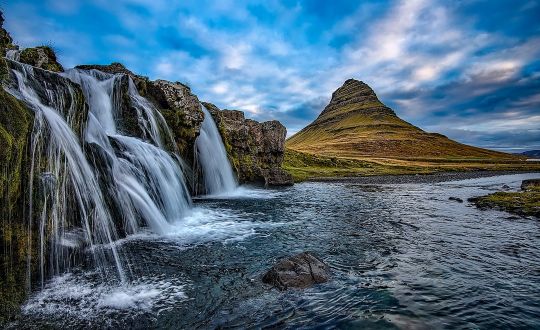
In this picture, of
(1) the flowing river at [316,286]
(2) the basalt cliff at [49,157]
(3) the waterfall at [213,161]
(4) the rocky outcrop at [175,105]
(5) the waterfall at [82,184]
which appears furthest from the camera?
(3) the waterfall at [213,161]

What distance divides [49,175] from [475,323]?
14.7 meters

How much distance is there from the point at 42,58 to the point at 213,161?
1894cm

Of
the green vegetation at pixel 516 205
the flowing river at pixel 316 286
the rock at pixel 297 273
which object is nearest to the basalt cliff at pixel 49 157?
the flowing river at pixel 316 286

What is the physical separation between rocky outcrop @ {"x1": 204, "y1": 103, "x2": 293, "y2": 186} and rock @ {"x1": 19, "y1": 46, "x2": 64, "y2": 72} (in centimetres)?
1955

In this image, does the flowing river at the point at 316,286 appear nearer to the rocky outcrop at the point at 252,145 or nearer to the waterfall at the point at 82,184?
the waterfall at the point at 82,184

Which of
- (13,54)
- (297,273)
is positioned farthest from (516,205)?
(13,54)

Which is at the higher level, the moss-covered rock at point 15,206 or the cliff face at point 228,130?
the cliff face at point 228,130

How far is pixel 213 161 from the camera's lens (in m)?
38.2

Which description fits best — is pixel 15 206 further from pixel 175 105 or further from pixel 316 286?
pixel 175 105

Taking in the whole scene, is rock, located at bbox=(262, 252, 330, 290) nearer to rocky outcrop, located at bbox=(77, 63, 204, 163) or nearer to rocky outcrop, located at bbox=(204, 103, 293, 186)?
rocky outcrop, located at bbox=(77, 63, 204, 163)

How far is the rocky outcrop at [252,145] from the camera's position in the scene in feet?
151

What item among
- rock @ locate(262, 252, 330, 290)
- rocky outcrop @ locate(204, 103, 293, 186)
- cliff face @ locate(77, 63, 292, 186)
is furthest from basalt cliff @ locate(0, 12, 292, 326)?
rocky outcrop @ locate(204, 103, 293, 186)

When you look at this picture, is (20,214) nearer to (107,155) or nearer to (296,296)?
(107,155)

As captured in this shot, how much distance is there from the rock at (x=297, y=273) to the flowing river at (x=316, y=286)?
1.20 ft
